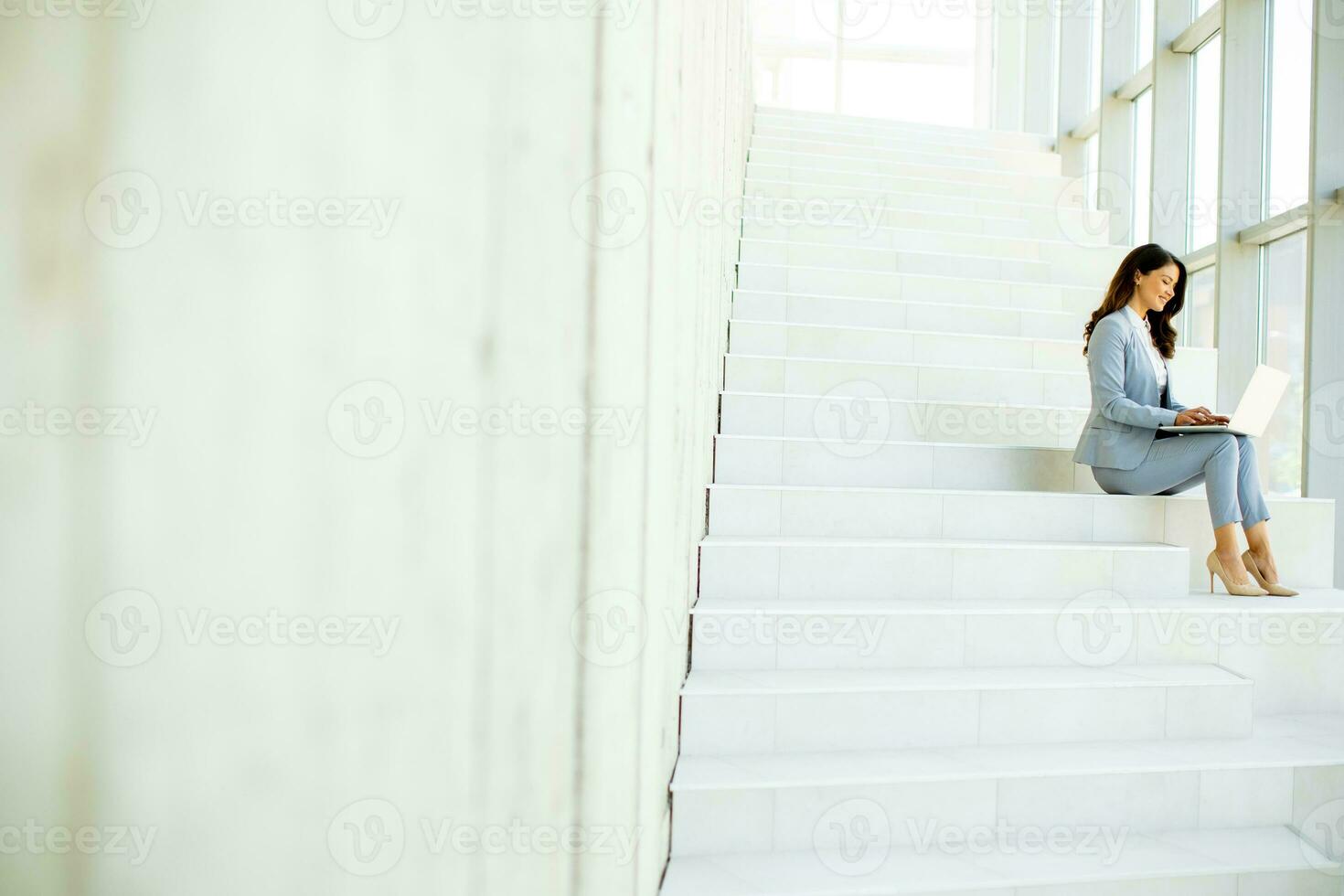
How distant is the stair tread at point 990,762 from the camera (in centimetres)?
141

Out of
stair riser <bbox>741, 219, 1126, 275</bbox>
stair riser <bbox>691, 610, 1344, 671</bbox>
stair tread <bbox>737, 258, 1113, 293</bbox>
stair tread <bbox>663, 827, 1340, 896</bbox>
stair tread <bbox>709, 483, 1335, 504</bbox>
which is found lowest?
stair tread <bbox>663, 827, 1340, 896</bbox>

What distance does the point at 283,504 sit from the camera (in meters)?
0.58

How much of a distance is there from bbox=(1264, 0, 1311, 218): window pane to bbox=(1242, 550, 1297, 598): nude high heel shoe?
2319 mm

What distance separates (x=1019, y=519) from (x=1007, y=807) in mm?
976

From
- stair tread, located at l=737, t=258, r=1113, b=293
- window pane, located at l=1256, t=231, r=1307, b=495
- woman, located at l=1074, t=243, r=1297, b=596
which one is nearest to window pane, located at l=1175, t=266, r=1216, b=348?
window pane, located at l=1256, t=231, r=1307, b=495

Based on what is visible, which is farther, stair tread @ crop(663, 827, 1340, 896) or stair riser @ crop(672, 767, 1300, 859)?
stair riser @ crop(672, 767, 1300, 859)

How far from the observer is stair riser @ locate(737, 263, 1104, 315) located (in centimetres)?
324

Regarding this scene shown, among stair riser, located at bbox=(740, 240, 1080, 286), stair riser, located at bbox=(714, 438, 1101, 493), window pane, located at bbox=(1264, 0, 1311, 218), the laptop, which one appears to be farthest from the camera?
window pane, located at bbox=(1264, 0, 1311, 218)

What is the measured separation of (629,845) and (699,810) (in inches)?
25.4

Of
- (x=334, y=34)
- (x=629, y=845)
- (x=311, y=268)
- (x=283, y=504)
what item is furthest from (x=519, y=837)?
(x=334, y=34)

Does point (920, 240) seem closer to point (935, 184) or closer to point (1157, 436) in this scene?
point (935, 184)

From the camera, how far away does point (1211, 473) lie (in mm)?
2182

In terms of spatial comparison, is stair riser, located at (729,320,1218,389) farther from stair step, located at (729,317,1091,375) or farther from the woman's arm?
the woman's arm

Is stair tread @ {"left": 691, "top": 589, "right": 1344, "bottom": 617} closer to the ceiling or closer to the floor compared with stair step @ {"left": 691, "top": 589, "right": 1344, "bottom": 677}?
closer to the ceiling
